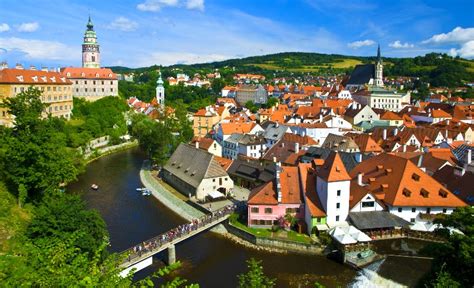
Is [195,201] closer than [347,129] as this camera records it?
Yes

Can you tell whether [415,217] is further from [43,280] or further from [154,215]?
[43,280]

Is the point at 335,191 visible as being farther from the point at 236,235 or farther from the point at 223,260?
the point at 223,260

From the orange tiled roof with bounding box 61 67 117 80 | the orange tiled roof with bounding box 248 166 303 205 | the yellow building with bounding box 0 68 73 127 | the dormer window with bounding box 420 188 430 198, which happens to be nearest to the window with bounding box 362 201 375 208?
the dormer window with bounding box 420 188 430 198

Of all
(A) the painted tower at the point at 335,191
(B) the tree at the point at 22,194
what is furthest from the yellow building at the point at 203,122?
(A) the painted tower at the point at 335,191

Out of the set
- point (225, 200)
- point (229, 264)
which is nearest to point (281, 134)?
point (225, 200)

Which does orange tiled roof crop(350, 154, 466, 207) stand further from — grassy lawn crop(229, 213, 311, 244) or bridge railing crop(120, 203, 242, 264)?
bridge railing crop(120, 203, 242, 264)

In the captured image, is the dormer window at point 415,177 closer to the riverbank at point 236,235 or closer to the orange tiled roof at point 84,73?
the riverbank at point 236,235
